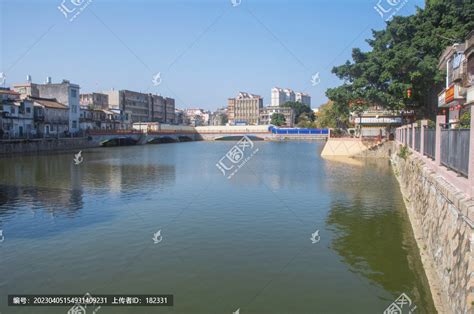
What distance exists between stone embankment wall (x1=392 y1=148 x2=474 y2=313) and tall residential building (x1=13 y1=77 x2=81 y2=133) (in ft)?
238

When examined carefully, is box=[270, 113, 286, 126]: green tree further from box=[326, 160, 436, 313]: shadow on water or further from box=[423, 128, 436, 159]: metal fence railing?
box=[423, 128, 436, 159]: metal fence railing

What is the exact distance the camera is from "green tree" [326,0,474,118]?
1307 inches

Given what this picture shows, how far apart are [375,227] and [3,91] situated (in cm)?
6113

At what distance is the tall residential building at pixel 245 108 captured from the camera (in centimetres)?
17012

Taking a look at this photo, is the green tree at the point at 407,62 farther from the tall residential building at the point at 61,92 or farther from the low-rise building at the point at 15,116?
the tall residential building at the point at 61,92

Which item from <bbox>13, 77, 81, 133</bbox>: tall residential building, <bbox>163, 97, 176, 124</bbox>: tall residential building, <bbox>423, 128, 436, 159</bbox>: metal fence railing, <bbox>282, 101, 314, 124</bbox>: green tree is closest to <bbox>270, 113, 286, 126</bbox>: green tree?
<bbox>282, 101, 314, 124</bbox>: green tree

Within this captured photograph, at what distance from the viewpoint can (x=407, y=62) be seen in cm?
3375

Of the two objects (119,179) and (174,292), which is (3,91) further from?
(174,292)

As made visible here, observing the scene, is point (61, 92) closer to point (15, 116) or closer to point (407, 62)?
point (15, 116)

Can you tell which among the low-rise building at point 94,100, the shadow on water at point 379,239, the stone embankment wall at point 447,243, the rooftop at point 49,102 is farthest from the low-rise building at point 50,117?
the stone embankment wall at point 447,243

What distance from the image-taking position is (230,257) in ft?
40.7

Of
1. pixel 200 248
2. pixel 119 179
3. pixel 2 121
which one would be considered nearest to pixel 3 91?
pixel 2 121

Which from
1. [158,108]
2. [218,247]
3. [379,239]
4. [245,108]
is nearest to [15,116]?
[218,247]

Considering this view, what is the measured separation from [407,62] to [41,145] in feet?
169
